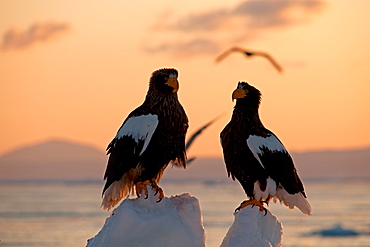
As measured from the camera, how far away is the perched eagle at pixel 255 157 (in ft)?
45.8

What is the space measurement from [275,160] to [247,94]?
1.16 m

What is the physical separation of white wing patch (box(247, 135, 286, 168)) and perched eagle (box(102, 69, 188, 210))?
121 cm

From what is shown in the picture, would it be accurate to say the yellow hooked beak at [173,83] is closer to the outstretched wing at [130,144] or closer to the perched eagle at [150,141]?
the perched eagle at [150,141]

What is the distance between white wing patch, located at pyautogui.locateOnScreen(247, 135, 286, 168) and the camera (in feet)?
45.5

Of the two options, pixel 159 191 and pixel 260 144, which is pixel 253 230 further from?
pixel 260 144

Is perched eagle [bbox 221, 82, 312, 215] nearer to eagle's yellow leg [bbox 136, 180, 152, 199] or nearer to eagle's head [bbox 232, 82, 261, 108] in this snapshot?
eagle's head [bbox 232, 82, 261, 108]

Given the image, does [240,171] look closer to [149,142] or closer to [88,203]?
[149,142]

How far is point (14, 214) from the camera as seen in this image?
84.9 metres

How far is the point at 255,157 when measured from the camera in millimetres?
13859

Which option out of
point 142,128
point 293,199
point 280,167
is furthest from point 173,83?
point 293,199

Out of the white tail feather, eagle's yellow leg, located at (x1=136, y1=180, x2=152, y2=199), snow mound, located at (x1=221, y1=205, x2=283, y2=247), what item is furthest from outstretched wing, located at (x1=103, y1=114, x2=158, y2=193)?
the white tail feather

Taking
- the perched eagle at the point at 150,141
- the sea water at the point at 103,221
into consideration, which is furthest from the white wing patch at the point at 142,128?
the sea water at the point at 103,221

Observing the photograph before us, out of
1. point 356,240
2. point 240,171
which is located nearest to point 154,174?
point 240,171

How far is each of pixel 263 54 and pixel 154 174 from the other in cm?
531
